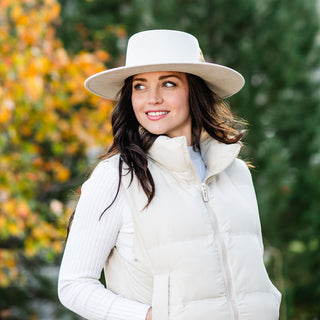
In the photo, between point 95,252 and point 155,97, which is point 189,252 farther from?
point 155,97

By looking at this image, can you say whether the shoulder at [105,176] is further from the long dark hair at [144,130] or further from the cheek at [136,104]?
the cheek at [136,104]

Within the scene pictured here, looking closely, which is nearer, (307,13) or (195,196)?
(195,196)

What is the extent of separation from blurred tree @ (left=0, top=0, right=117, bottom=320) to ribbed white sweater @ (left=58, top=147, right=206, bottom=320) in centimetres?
200

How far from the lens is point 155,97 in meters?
1.85

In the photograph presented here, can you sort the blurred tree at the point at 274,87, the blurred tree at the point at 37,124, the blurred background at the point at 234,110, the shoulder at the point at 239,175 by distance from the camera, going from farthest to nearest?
the blurred tree at the point at 274,87 < the blurred background at the point at 234,110 < the blurred tree at the point at 37,124 < the shoulder at the point at 239,175

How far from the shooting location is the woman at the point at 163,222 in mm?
1623

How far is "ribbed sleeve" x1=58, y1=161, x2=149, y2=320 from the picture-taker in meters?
1.62

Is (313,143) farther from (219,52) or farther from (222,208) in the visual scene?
(222,208)

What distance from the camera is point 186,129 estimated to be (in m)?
2.03

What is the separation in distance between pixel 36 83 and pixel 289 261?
344cm

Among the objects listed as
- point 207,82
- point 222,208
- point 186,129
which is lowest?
point 222,208

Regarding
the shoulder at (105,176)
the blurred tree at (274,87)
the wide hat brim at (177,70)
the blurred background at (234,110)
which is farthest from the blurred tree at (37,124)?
the shoulder at (105,176)

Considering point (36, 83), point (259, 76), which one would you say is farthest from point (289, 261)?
point (36, 83)

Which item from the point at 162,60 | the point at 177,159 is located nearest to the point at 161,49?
the point at 162,60
